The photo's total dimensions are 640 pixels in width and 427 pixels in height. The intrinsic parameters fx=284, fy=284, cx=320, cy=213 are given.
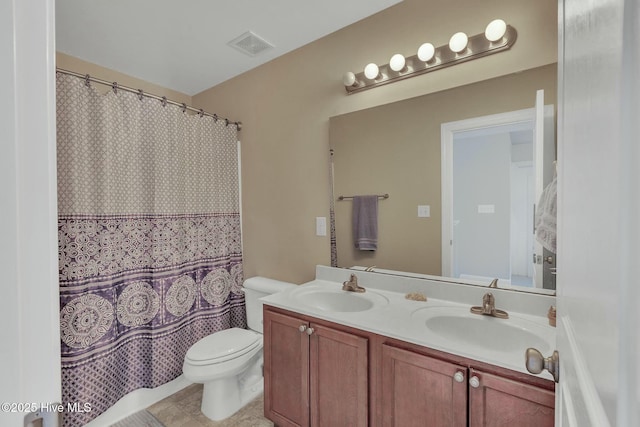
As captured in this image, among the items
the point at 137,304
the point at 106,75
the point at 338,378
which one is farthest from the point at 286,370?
the point at 106,75

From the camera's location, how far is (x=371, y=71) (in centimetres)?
169

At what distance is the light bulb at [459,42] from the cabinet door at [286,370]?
5.14 feet

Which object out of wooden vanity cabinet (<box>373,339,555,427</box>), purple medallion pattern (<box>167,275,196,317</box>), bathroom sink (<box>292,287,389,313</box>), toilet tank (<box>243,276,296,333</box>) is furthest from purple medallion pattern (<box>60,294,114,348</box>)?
A: wooden vanity cabinet (<box>373,339,555,427</box>)

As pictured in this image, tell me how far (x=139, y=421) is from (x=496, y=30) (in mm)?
2936

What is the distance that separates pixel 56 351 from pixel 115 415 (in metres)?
1.90

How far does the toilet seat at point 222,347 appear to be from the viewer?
5.50ft

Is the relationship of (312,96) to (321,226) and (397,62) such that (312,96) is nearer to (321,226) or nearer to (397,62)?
(397,62)

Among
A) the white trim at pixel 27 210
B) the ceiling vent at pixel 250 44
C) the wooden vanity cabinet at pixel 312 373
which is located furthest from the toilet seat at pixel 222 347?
the ceiling vent at pixel 250 44

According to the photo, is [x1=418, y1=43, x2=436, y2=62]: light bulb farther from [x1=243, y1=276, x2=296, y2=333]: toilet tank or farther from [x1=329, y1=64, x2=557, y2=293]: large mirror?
[x1=243, y1=276, x2=296, y2=333]: toilet tank

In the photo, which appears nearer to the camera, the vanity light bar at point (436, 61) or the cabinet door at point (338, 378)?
the cabinet door at point (338, 378)

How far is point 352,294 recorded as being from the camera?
65.1 inches

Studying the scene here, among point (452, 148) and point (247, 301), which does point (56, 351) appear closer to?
point (452, 148)

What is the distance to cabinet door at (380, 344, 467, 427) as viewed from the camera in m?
0.99

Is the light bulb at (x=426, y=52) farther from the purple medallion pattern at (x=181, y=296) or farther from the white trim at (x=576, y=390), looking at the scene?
the purple medallion pattern at (x=181, y=296)
